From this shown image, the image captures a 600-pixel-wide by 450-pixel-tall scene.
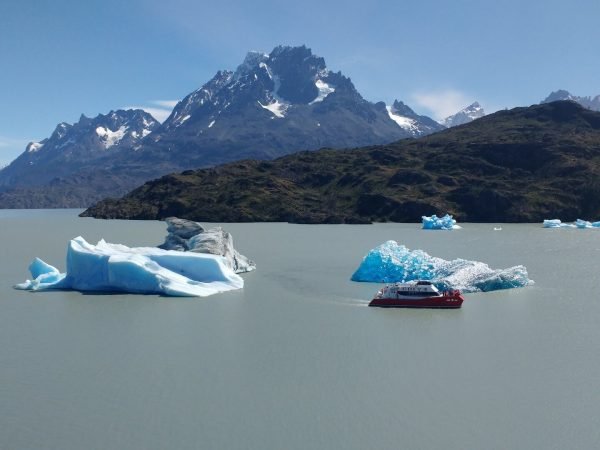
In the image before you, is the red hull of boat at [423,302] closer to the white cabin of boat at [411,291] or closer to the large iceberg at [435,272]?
the white cabin of boat at [411,291]

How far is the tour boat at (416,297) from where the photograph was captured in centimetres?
3378

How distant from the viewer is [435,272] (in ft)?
134

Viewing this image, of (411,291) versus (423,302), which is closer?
(423,302)

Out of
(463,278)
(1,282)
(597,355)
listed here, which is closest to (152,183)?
(1,282)

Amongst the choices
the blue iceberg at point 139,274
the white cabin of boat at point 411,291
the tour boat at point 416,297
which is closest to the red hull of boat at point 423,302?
the tour boat at point 416,297

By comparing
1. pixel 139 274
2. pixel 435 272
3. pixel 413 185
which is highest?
pixel 413 185

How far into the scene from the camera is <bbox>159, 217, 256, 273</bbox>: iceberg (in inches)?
1767

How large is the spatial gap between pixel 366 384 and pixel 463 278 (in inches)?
838

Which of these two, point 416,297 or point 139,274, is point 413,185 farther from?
point 139,274

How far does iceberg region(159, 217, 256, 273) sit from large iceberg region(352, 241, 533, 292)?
1054cm

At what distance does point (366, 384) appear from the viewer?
20.5 meters

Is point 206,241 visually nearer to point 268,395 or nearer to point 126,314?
point 126,314

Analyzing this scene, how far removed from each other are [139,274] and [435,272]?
819 inches

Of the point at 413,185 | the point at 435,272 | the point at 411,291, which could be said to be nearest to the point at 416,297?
the point at 411,291
